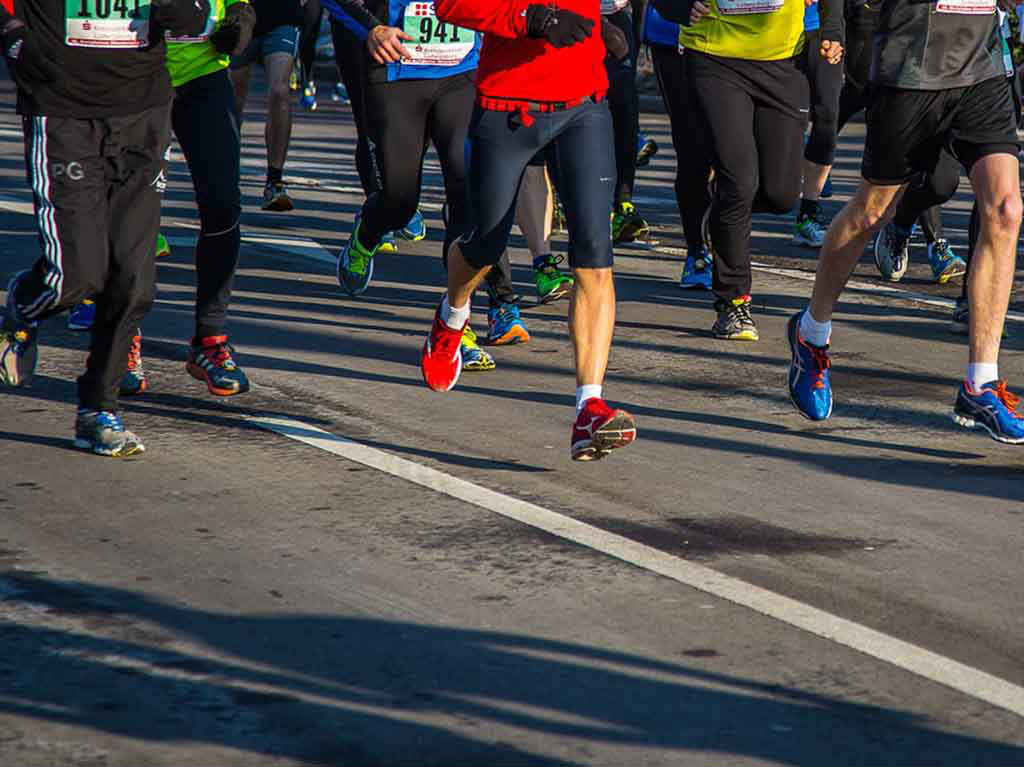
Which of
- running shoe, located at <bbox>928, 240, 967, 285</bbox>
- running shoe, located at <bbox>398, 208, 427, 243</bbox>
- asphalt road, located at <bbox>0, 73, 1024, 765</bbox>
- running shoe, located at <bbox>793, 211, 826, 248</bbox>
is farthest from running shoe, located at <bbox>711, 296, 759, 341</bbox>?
running shoe, located at <bbox>398, 208, 427, 243</bbox>

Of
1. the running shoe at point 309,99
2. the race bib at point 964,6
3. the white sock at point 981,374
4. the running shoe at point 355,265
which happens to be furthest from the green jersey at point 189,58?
the running shoe at point 309,99

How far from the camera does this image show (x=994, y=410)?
6746mm

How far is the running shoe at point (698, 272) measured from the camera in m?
10.3

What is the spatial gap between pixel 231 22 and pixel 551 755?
3696mm

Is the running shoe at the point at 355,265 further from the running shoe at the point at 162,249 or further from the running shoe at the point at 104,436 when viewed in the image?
the running shoe at the point at 104,436

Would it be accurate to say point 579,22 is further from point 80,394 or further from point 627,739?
point 627,739

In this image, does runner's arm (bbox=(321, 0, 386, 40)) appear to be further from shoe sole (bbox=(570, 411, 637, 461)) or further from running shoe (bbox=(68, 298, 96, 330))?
shoe sole (bbox=(570, 411, 637, 461))

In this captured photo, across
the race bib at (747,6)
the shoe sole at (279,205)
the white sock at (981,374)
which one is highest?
the race bib at (747,6)

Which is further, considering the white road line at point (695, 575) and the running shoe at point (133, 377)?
the running shoe at point (133, 377)

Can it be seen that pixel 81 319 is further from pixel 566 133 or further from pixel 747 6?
pixel 747 6

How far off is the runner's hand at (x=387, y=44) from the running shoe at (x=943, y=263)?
152 inches

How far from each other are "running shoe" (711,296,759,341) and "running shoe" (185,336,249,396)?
7.89 feet

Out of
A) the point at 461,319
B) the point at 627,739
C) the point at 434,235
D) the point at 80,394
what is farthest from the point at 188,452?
the point at 434,235

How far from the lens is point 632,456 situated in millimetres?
6648
